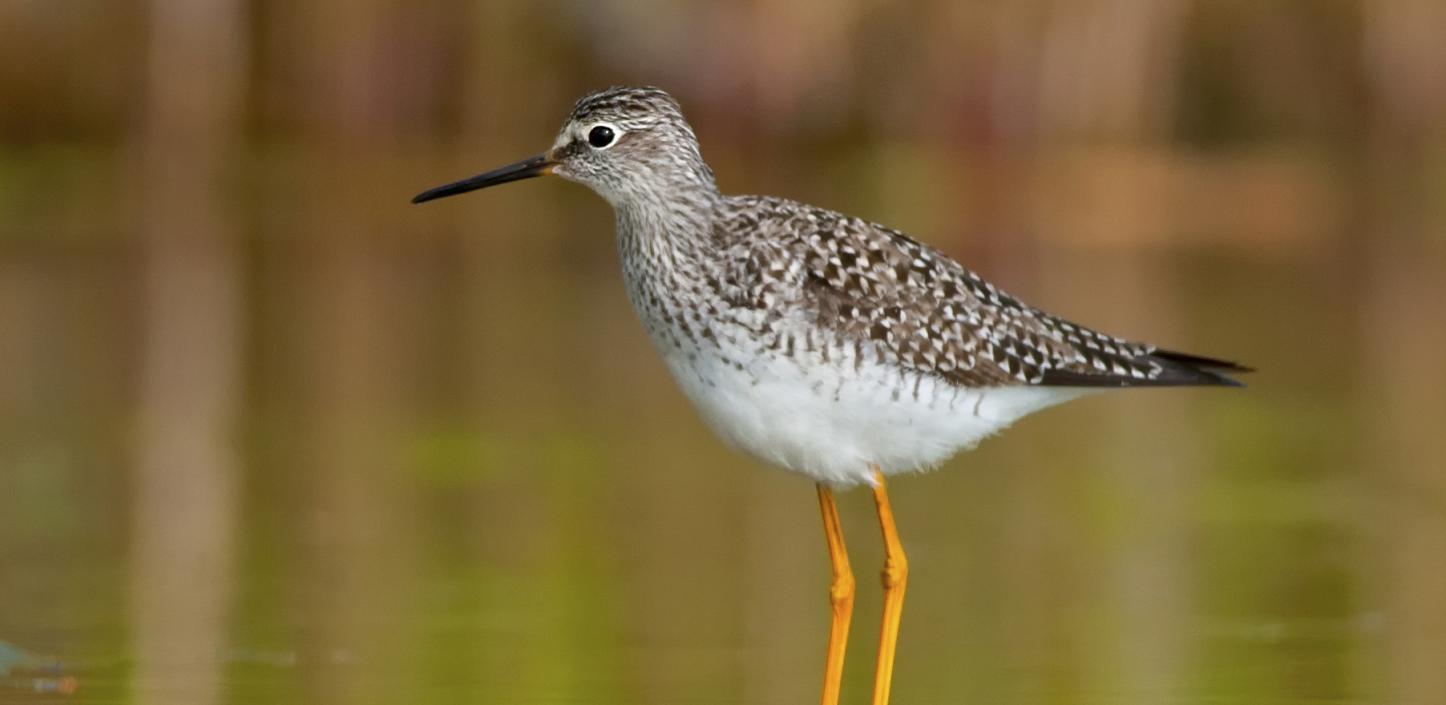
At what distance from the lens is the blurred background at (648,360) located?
7879 millimetres

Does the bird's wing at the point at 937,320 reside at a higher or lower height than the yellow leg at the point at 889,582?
higher

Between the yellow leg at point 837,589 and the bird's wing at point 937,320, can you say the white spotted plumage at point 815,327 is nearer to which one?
the bird's wing at point 937,320

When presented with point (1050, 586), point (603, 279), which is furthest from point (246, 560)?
point (603, 279)

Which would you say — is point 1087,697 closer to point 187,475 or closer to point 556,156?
point 556,156

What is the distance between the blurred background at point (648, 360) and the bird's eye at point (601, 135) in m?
1.67

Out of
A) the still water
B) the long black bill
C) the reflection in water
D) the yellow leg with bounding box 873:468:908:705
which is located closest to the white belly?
the yellow leg with bounding box 873:468:908:705

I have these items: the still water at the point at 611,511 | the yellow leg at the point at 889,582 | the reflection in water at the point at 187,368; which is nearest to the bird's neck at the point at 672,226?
the yellow leg at the point at 889,582

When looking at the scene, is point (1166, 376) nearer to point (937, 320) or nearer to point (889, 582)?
point (937, 320)

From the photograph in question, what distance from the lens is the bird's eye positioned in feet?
25.1

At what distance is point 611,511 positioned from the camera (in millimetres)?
10250

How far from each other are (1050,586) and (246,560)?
318 cm

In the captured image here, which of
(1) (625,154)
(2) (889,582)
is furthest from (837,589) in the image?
(1) (625,154)

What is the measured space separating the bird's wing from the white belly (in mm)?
101

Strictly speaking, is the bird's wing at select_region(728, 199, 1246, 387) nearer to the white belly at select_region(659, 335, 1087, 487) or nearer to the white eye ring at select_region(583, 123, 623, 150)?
the white belly at select_region(659, 335, 1087, 487)
